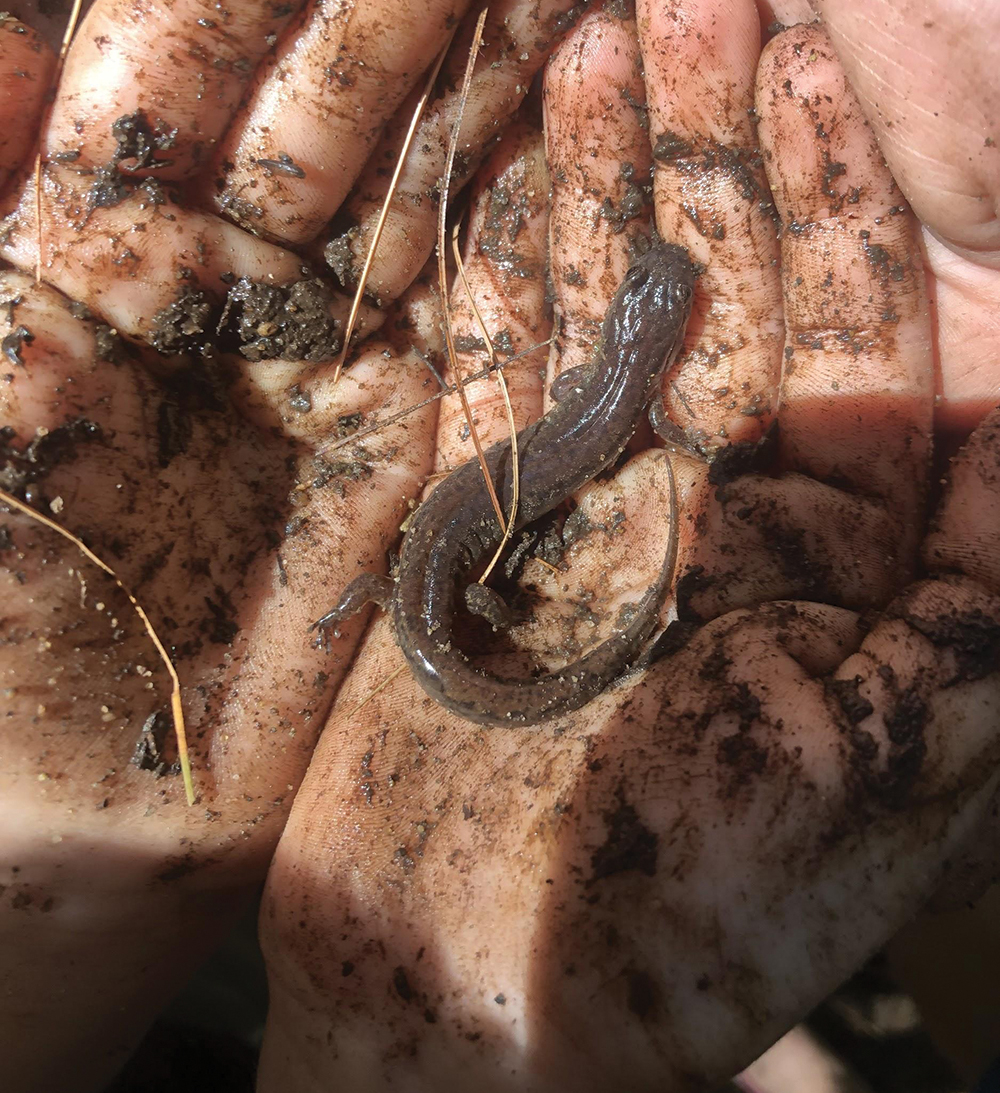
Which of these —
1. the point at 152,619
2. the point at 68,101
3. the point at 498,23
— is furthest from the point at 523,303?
the point at 152,619

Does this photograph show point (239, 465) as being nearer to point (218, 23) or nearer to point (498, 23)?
point (218, 23)

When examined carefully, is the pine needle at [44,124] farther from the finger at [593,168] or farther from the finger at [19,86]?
the finger at [593,168]

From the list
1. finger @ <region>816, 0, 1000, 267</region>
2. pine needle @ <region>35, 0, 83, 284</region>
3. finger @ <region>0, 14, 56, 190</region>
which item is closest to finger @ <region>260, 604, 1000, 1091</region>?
finger @ <region>816, 0, 1000, 267</region>

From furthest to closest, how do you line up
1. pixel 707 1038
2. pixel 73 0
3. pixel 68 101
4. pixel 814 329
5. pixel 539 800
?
pixel 814 329 → pixel 73 0 → pixel 68 101 → pixel 539 800 → pixel 707 1038

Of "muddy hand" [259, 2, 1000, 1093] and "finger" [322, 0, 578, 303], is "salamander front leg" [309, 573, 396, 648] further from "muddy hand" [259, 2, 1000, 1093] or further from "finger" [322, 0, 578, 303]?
"finger" [322, 0, 578, 303]

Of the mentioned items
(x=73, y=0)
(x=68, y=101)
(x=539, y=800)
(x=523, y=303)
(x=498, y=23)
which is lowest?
(x=539, y=800)

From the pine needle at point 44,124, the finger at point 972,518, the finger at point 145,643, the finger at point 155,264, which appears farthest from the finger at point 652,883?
the pine needle at point 44,124
